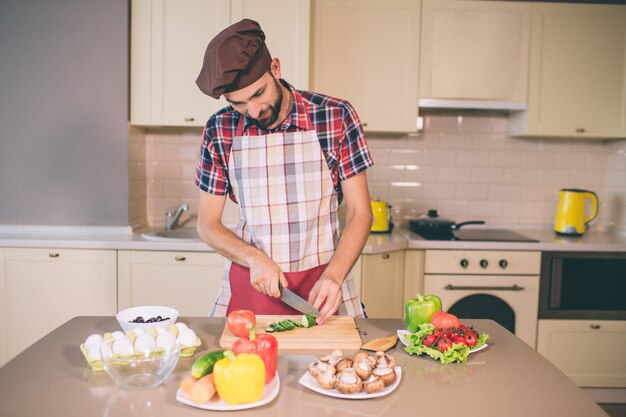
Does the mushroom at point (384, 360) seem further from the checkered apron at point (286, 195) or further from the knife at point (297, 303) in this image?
the checkered apron at point (286, 195)

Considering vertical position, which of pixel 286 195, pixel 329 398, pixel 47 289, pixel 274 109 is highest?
pixel 274 109

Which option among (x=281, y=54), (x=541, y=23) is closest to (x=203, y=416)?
(x=281, y=54)

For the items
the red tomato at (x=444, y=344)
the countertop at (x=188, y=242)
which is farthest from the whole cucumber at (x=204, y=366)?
the countertop at (x=188, y=242)

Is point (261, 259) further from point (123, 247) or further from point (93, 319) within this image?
point (123, 247)

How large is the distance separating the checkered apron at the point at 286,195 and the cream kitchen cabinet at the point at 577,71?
6.57ft

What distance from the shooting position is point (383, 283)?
126 inches

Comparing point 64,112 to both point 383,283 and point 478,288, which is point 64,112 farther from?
point 478,288

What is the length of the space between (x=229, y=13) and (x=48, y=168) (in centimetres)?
130

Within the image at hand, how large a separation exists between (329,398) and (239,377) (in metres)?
0.20

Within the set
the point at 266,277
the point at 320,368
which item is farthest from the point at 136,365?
the point at 266,277

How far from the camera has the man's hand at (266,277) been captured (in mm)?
1702

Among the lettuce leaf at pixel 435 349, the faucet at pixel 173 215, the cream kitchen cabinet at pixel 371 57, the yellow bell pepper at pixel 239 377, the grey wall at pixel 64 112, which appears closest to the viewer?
the yellow bell pepper at pixel 239 377

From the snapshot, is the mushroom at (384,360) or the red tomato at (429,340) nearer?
the mushroom at (384,360)

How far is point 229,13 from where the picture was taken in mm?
3268
